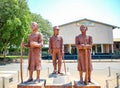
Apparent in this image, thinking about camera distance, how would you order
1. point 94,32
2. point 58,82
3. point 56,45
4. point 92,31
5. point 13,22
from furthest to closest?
1. point 94,32
2. point 92,31
3. point 13,22
4. point 56,45
5. point 58,82

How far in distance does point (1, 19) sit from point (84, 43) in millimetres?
23292

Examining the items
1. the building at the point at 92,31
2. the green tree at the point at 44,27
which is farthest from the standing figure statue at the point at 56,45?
the green tree at the point at 44,27

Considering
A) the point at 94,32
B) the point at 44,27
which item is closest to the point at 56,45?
the point at 94,32

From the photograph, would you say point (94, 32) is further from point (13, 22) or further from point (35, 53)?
point (35, 53)

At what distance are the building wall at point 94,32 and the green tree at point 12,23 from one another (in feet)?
31.4

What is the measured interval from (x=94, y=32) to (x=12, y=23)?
51.9 ft

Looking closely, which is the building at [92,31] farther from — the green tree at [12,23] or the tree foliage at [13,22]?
the green tree at [12,23]

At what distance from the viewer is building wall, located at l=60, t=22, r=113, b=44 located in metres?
38.2

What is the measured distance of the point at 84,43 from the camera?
8.40 metres

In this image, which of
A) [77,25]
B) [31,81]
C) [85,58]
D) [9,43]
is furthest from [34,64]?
[77,25]

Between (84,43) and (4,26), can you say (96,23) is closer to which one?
(4,26)

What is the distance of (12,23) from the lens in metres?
27.8

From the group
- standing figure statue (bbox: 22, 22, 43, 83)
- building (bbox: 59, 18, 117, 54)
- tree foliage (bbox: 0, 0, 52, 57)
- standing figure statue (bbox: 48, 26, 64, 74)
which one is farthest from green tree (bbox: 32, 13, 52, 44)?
standing figure statue (bbox: 22, 22, 43, 83)

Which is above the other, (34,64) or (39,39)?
(39,39)
